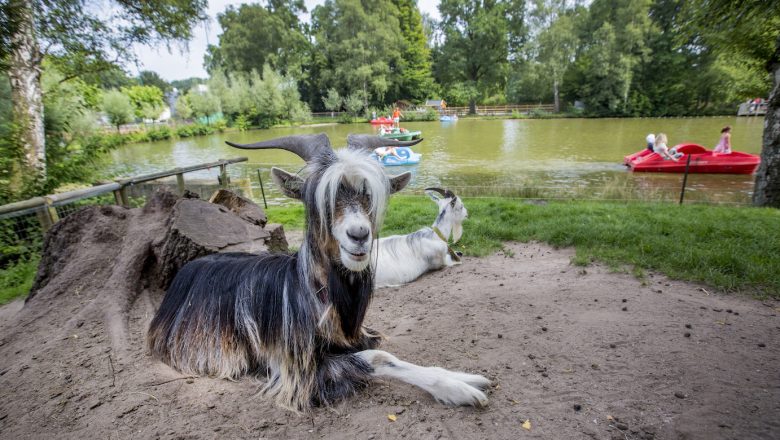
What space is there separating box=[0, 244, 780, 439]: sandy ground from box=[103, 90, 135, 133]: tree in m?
45.8

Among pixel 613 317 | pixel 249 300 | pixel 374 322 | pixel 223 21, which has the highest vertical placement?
pixel 223 21

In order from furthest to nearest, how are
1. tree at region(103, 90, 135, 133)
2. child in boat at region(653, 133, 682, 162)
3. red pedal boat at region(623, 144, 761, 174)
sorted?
1. tree at region(103, 90, 135, 133)
2. child in boat at region(653, 133, 682, 162)
3. red pedal boat at region(623, 144, 761, 174)

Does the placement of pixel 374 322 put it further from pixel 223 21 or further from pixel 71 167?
pixel 223 21

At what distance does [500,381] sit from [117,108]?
49.6m

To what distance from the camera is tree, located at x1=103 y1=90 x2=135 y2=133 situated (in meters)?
38.2

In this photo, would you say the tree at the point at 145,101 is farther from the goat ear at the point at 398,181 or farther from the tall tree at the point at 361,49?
the goat ear at the point at 398,181

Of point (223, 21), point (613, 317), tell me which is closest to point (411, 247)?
point (613, 317)

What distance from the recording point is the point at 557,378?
2.30 meters

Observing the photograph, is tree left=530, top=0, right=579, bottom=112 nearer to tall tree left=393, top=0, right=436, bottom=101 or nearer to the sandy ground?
tall tree left=393, top=0, right=436, bottom=101

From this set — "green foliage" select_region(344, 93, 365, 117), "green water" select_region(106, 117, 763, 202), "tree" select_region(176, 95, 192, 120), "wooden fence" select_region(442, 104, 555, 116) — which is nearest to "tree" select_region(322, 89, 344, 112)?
"green foliage" select_region(344, 93, 365, 117)

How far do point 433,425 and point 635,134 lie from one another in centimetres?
3065

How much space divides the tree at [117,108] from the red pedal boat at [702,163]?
4644 centimetres

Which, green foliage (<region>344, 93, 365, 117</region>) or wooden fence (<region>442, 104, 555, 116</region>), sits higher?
green foliage (<region>344, 93, 365, 117</region>)

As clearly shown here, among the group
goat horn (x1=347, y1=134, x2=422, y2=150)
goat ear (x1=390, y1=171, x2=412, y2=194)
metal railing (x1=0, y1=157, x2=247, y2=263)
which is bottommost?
metal railing (x1=0, y1=157, x2=247, y2=263)
